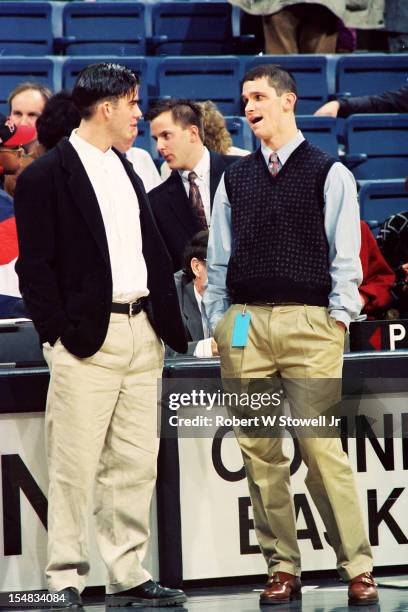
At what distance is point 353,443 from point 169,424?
27.1 inches

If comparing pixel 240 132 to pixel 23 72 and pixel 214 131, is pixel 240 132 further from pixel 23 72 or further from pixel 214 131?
pixel 23 72

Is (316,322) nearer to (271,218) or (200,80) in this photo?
(271,218)

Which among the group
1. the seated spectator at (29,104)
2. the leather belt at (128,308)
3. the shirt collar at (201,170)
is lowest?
the leather belt at (128,308)

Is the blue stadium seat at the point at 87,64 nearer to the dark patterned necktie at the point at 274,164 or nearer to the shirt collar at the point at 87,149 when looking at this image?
the shirt collar at the point at 87,149

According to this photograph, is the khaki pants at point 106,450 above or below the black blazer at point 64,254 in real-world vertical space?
below

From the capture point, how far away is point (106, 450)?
158 inches

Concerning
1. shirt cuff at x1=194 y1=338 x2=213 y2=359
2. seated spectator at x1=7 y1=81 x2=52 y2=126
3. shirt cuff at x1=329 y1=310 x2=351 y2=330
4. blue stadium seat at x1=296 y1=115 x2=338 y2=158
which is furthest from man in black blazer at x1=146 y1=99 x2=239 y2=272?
shirt cuff at x1=329 y1=310 x2=351 y2=330

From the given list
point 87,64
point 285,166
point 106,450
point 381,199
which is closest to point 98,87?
point 285,166

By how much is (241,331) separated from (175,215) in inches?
72.2

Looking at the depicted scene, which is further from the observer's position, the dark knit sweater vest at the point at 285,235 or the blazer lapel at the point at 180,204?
the blazer lapel at the point at 180,204

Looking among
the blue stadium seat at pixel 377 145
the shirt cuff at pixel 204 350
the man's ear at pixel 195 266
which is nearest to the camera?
the shirt cuff at pixel 204 350

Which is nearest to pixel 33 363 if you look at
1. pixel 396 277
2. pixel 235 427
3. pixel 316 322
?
pixel 235 427

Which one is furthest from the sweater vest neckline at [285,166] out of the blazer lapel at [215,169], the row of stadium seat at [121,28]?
the row of stadium seat at [121,28]

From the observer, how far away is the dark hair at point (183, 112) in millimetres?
5895
